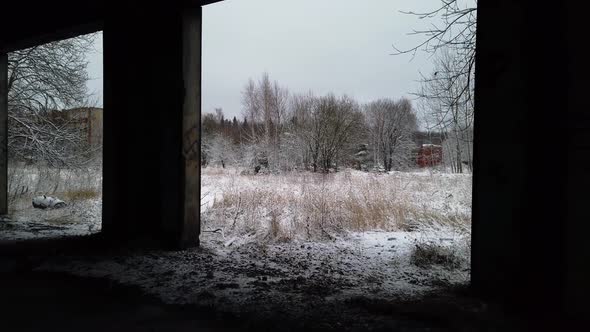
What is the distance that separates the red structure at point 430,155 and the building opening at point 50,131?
8109mm

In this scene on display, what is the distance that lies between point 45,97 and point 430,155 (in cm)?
1018

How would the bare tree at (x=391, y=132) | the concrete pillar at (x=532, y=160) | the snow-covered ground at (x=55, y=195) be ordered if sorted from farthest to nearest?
the bare tree at (x=391, y=132) → the snow-covered ground at (x=55, y=195) → the concrete pillar at (x=532, y=160)

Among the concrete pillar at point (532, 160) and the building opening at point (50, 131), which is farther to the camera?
the building opening at point (50, 131)

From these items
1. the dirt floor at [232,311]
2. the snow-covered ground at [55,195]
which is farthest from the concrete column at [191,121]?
the snow-covered ground at [55,195]

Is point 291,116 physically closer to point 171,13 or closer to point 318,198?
point 318,198

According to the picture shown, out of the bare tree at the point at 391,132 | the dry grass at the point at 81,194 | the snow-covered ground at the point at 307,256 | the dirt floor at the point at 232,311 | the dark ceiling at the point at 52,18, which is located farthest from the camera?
the bare tree at the point at 391,132

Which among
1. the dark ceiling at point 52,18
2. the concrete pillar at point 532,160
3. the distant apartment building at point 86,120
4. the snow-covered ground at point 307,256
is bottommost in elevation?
the snow-covered ground at point 307,256

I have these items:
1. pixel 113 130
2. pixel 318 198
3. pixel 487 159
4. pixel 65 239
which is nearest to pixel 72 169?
pixel 65 239

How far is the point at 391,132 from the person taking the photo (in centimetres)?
1166

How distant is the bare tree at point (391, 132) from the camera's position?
1098 centimetres

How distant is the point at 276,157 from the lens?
43.2ft

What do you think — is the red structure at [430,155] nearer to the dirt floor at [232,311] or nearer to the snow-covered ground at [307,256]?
the snow-covered ground at [307,256]

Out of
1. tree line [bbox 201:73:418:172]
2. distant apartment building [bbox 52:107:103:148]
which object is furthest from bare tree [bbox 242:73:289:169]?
distant apartment building [bbox 52:107:103:148]

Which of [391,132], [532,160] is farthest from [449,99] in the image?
[391,132]
